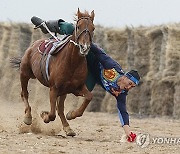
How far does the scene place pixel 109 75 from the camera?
9.53 meters

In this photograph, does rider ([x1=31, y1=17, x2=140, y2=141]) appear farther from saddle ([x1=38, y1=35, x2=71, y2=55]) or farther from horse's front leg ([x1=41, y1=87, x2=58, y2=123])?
horse's front leg ([x1=41, y1=87, x2=58, y2=123])

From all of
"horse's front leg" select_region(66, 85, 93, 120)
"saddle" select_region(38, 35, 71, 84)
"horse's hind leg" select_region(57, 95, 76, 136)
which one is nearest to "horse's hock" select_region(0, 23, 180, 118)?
"horse's hind leg" select_region(57, 95, 76, 136)

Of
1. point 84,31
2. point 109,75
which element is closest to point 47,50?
point 109,75

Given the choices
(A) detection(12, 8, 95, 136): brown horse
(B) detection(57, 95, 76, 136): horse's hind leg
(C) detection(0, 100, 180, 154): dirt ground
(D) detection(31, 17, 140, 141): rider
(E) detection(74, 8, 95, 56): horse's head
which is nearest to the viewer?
(C) detection(0, 100, 180, 154): dirt ground

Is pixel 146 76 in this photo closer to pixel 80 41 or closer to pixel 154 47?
pixel 154 47

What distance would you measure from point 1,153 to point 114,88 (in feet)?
9.95

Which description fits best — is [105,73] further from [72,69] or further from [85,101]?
[72,69]

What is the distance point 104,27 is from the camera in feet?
59.1

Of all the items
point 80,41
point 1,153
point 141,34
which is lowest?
point 1,153

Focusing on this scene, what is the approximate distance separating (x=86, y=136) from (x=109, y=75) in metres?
1.35

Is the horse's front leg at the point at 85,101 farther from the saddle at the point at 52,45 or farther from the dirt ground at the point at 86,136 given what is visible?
the saddle at the point at 52,45

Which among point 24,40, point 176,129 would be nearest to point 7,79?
point 24,40

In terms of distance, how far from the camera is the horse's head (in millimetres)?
8367

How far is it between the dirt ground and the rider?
0.53 metres
